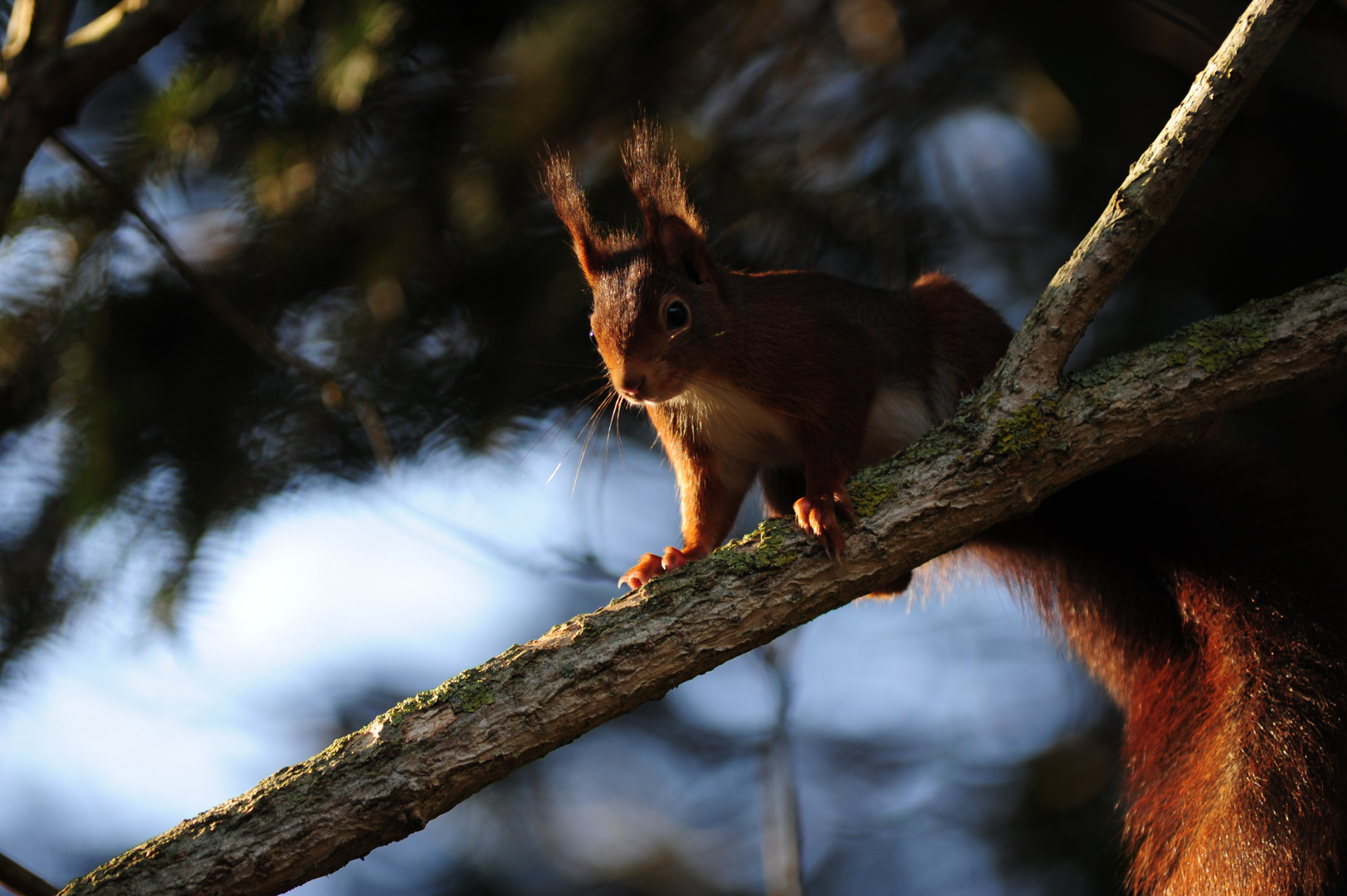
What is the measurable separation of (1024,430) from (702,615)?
0.64 meters

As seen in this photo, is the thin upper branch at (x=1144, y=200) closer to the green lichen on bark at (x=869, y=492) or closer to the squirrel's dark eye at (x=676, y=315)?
the green lichen on bark at (x=869, y=492)

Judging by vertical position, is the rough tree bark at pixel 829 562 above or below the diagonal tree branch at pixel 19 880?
above

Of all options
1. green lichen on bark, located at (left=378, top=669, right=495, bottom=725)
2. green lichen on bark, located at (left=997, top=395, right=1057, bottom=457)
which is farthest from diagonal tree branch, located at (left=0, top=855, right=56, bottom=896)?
green lichen on bark, located at (left=997, top=395, right=1057, bottom=457)

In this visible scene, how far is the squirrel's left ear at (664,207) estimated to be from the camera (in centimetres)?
199

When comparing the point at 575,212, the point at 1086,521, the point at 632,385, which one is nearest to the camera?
the point at 632,385

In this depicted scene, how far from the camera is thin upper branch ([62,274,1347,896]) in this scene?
1.33 m

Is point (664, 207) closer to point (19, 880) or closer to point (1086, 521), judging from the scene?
point (1086, 521)

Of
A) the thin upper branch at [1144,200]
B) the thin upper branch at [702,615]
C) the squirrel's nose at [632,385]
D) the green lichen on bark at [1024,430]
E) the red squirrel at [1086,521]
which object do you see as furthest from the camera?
the squirrel's nose at [632,385]

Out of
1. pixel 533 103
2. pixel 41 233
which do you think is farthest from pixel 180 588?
pixel 533 103

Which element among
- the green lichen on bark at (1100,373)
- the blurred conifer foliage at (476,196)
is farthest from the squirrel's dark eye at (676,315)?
the green lichen on bark at (1100,373)

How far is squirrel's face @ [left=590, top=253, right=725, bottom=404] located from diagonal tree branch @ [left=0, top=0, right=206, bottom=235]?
1.08m

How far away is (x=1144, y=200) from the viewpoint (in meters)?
1.54

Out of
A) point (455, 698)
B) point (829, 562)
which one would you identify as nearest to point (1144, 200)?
point (829, 562)

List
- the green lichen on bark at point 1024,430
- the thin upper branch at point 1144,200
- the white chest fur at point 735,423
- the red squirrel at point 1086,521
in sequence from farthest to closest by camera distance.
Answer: the white chest fur at point 735,423 → the red squirrel at point 1086,521 → the green lichen on bark at point 1024,430 → the thin upper branch at point 1144,200
